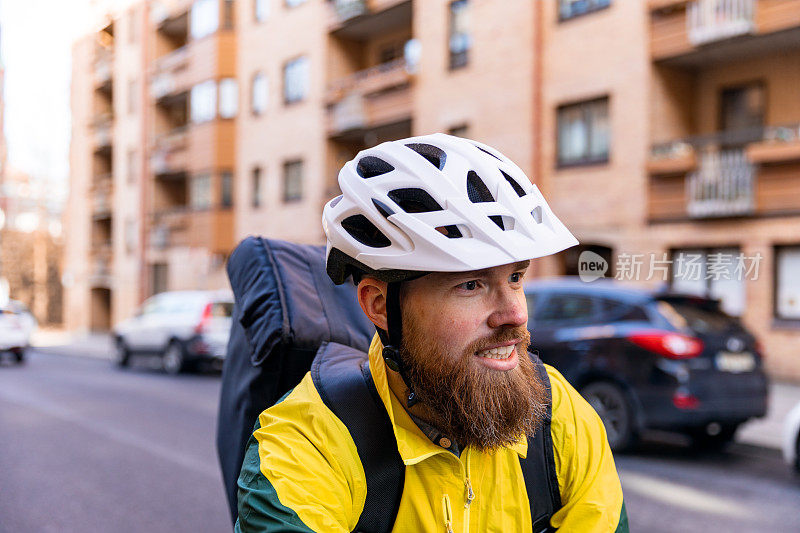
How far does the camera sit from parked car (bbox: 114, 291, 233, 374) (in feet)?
54.2

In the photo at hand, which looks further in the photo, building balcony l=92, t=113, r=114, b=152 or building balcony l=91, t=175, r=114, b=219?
building balcony l=92, t=113, r=114, b=152

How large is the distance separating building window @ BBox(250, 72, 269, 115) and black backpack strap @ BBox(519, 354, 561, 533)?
26.1 meters

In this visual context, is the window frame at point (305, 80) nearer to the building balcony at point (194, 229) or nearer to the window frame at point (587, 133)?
the building balcony at point (194, 229)

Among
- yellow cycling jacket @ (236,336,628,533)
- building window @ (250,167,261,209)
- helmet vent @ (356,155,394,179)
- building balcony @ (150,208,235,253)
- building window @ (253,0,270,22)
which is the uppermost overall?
building window @ (253,0,270,22)

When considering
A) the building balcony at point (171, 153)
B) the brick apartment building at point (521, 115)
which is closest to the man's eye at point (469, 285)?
the brick apartment building at point (521, 115)

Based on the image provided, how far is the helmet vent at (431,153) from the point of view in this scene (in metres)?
1.65

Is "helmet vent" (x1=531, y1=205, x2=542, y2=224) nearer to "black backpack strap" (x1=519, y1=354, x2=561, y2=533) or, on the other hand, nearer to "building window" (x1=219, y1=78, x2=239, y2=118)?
"black backpack strap" (x1=519, y1=354, x2=561, y2=533)

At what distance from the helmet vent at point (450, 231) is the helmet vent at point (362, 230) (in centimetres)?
14

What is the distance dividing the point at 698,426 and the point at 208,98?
25557mm

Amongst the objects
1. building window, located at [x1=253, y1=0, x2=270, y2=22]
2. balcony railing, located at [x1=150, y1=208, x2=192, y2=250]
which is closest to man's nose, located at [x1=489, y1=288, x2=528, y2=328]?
building window, located at [x1=253, y1=0, x2=270, y2=22]

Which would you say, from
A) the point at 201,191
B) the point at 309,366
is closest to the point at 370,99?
the point at 201,191

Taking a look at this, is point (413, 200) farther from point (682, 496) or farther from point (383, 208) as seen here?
point (682, 496)

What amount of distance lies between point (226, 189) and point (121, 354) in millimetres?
10976

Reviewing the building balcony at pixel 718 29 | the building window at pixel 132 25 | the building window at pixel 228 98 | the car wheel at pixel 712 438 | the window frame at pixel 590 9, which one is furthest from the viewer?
the building window at pixel 132 25
